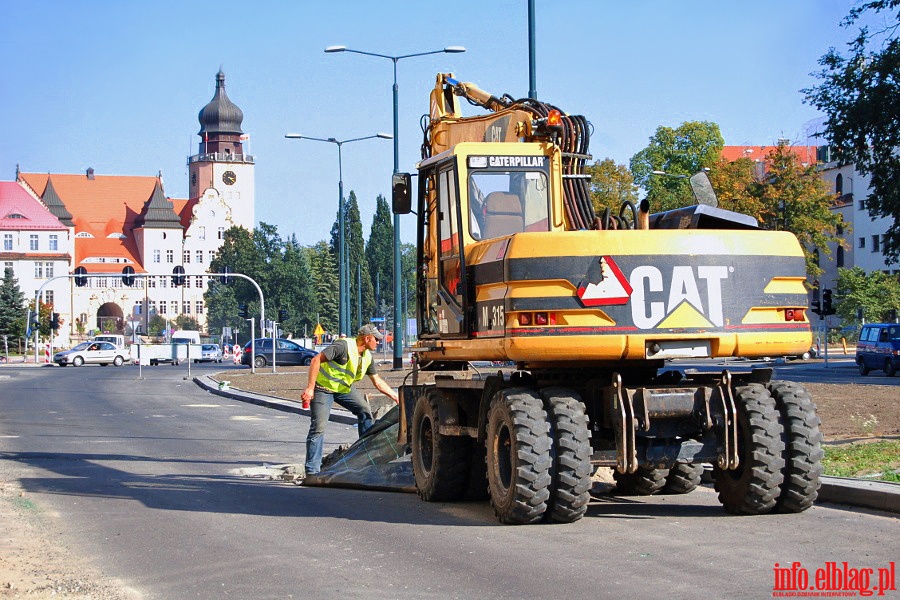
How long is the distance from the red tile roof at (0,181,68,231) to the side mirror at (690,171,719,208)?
13521 cm

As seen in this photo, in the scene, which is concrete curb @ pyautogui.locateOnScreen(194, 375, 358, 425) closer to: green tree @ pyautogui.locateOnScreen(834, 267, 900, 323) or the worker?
the worker

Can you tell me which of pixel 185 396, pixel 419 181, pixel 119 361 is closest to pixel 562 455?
pixel 419 181

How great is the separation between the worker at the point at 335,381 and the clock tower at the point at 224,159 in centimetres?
15024

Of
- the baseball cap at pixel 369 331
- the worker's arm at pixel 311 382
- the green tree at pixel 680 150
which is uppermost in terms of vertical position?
the green tree at pixel 680 150

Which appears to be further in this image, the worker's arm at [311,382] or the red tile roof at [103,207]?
the red tile roof at [103,207]

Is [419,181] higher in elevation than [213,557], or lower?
higher

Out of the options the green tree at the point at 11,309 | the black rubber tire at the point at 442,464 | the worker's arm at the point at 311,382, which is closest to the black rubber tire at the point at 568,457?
the black rubber tire at the point at 442,464

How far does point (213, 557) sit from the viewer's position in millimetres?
8797

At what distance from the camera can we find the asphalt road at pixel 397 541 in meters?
7.68

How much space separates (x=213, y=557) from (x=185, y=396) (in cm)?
2880

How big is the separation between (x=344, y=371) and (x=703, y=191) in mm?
4774

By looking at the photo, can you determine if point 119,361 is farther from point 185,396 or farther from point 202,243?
point 202,243

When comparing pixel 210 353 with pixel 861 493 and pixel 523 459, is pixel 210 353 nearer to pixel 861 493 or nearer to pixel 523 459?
pixel 861 493

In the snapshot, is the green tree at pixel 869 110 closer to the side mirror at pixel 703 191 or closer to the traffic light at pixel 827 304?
the traffic light at pixel 827 304
